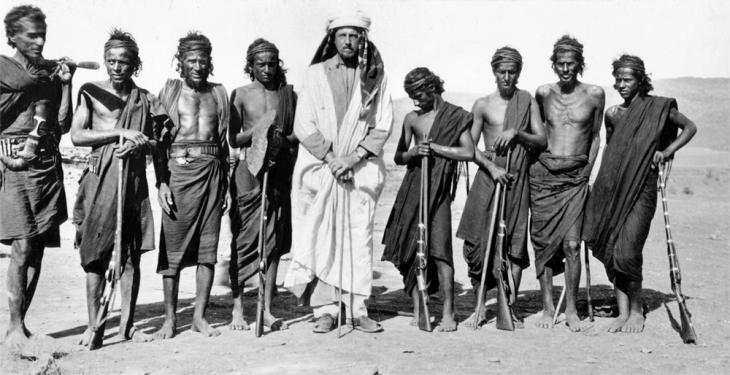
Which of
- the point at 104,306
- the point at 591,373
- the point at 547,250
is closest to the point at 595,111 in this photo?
the point at 547,250

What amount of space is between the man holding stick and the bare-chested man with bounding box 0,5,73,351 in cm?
457

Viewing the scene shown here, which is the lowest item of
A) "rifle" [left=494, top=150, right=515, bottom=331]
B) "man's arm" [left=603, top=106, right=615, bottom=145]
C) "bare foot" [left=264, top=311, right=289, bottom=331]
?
"bare foot" [left=264, top=311, right=289, bottom=331]

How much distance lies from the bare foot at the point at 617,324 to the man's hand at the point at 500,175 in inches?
59.6

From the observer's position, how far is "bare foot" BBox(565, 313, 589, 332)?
6.24m

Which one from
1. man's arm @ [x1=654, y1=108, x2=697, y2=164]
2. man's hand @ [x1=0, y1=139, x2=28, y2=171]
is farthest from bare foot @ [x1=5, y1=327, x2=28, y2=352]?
man's arm @ [x1=654, y1=108, x2=697, y2=164]

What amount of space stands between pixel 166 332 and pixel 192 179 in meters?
1.23

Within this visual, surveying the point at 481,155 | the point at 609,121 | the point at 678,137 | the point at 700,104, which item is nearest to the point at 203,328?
the point at 481,155

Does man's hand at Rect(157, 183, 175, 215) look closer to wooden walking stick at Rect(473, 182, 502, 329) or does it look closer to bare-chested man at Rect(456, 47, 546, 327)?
bare-chested man at Rect(456, 47, 546, 327)

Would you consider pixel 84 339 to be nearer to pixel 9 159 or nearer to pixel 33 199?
pixel 33 199

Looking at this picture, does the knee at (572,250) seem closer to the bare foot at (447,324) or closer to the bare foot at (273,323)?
the bare foot at (447,324)

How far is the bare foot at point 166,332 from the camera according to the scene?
18.8 feet

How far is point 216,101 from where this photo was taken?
6008mm

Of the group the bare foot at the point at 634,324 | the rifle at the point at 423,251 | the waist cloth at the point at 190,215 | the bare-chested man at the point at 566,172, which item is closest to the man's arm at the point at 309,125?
the waist cloth at the point at 190,215

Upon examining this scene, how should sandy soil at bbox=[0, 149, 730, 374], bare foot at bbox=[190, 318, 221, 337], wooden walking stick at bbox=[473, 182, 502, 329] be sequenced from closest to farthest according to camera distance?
sandy soil at bbox=[0, 149, 730, 374]
bare foot at bbox=[190, 318, 221, 337]
wooden walking stick at bbox=[473, 182, 502, 329]
